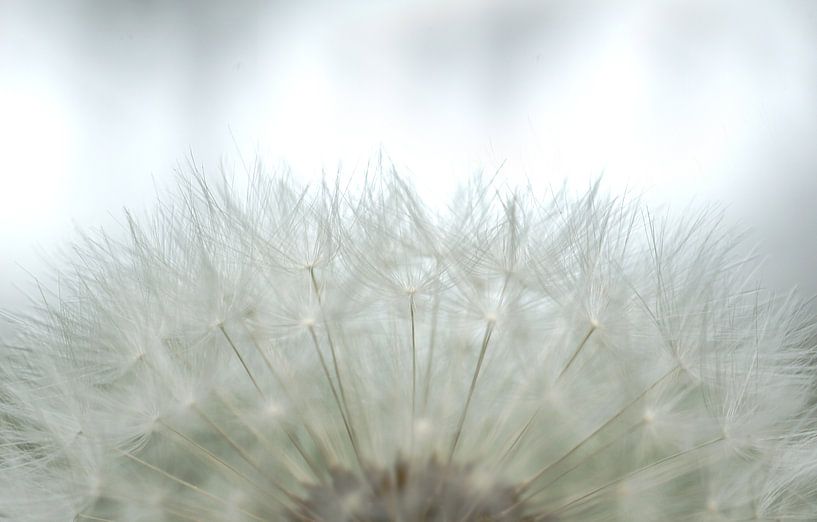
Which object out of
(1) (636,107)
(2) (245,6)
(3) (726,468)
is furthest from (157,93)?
(3) (726,468)

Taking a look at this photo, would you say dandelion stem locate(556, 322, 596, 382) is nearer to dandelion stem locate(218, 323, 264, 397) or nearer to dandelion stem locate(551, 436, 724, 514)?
dandelion stem locate(551, 436, 724, 514)

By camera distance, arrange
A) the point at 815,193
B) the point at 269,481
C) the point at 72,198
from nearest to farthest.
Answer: the point at 269,481 → the point at 815,193 → the point at 72,198

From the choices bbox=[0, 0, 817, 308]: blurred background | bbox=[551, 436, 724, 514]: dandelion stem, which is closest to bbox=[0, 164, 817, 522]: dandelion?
bbox=[551, 436, 724, 514]: dandelion stem

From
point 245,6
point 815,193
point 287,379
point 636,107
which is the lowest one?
point 287,379

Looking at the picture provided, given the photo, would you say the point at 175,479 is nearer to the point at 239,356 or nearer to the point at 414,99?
the point at 239,356

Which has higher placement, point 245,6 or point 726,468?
point 245,6

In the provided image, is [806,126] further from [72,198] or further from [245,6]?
[72,198]

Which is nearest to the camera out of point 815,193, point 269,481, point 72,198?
point 269,481
